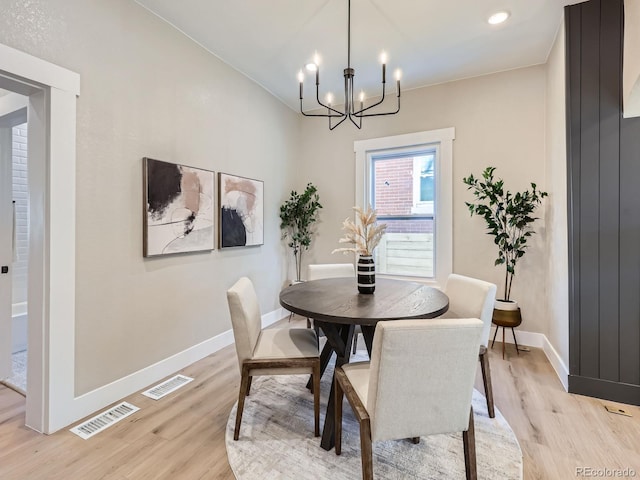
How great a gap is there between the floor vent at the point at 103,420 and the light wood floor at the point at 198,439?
1.9 inches

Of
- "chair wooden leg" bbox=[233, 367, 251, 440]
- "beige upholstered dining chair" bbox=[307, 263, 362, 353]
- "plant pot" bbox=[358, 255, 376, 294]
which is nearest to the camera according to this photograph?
"chair wooden leg" bbox=[233, 367, 251, 440]

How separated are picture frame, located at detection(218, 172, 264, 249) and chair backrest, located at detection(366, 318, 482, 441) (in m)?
2.32

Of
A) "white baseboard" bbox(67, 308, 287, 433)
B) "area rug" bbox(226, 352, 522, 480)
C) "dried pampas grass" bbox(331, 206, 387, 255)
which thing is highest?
"dried pampas grass" bbox(331, 206, 387, 255)

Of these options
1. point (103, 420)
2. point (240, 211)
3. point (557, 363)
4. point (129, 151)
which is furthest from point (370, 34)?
point (103, 420)

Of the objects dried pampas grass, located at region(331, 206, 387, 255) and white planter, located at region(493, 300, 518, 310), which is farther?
white planter, located at region(493, 300, 518, 310)

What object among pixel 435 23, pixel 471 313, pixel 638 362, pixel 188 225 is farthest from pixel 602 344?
pixel 188 225

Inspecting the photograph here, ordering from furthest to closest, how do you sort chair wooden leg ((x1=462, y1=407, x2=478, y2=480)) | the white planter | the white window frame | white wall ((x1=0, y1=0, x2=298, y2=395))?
1. the white window frame
2. the white planter
3. white wall ((x1=0, y1=0, x2=298, y2=395))
4. chair wooden leg ((x1=462, y1=407, x2=478, y2=480))

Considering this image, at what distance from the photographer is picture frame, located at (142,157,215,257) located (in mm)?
2432

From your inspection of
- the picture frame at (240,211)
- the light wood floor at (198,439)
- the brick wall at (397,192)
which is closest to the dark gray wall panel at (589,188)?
the light wood floor at (198,439)

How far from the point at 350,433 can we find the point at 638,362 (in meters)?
2.06

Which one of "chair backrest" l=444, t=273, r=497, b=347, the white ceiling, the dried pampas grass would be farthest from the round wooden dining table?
the white ceiling

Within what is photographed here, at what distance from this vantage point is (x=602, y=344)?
7.49 ft

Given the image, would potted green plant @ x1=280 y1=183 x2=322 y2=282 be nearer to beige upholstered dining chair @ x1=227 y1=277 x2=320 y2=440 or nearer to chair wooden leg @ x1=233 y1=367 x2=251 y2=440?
beige upholstered dining chair @ x1=227 y1=277 x2=320 y2=440

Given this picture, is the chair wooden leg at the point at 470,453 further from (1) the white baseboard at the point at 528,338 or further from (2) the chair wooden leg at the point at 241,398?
(1) the white baseboard at the point at 528,338
